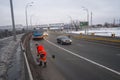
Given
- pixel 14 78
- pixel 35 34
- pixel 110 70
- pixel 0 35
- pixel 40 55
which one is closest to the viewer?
pixel 14 78

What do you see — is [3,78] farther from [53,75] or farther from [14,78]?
[53,75]

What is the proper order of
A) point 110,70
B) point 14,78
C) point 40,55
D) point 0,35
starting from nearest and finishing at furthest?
1. point 14,78
2. point 110,70
3. point 40,55
4. point 0,35

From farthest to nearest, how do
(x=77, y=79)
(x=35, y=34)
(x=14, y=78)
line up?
(x=35, y=34), (x=14, y=78), (x=77, y=79)

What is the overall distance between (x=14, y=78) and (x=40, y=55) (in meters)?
2.95

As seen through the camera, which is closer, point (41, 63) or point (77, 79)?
point (77, 79)

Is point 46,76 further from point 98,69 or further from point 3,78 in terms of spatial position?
point 98,69

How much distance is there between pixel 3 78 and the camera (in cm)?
993

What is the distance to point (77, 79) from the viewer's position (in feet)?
29.0

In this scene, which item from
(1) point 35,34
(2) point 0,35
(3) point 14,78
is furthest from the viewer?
(2) point 0,35

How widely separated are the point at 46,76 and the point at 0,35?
41.5 metres

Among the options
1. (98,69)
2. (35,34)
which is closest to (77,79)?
(98,69)

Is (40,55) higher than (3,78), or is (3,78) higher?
(40,55)

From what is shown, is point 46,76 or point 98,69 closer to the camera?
point 46,76

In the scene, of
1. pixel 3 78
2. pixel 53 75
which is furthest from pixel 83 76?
pixel 3 78
